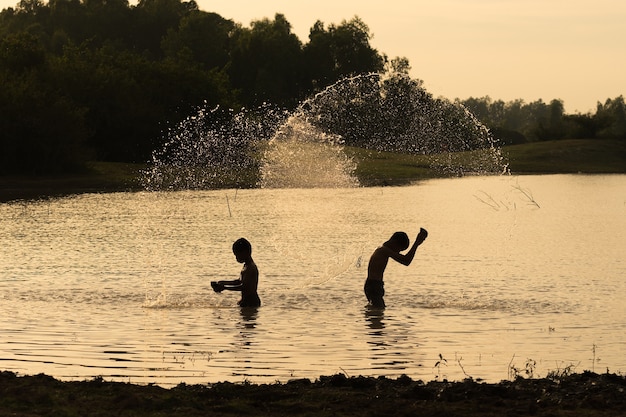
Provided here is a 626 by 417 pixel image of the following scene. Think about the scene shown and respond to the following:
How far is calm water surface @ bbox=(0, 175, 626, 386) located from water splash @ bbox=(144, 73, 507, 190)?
3301cm

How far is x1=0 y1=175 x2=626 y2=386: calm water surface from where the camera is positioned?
1830cm

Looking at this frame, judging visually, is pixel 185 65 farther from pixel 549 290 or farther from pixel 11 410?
pixel 11 410

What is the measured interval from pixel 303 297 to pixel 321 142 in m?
83.9

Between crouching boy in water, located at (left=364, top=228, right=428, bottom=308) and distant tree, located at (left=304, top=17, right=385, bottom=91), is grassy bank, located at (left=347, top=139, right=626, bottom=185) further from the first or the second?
crouching boy in water, located at (left=364, top=228, right=428, bottom=308)

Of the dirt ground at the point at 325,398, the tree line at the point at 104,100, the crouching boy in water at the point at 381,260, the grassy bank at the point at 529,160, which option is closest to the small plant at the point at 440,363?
the dirt ground at the point at 325,398

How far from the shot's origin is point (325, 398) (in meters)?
14.4

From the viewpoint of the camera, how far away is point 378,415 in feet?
44.9

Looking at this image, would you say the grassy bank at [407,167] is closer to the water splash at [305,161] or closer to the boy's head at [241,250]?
the water splash at [305,161]

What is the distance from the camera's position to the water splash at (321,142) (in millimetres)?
92188

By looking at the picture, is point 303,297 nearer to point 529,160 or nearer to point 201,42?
point 529,160

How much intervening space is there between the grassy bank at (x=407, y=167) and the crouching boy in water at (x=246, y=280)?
41.5 m

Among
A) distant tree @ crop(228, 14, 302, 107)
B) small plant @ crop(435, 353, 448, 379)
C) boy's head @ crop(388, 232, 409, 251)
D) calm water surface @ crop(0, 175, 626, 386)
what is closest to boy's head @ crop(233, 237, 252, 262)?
calm water surface @ crop(0, 175, 626, 386)

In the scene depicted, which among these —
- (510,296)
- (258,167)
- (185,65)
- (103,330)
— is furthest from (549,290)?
(185,65)

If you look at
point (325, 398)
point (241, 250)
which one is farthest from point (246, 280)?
point (325, 398)
